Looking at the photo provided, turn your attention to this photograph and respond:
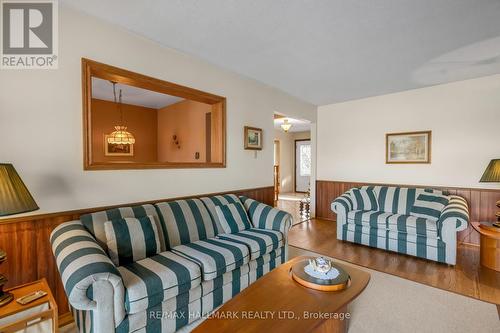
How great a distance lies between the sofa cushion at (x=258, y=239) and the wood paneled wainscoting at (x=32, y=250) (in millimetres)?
1385

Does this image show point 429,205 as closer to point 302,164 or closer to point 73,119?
point 73,119

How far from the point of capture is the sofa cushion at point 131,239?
6.17ft

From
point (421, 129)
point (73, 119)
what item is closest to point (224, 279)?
point (73, 119)

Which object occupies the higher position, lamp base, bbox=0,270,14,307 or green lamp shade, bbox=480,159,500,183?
green lamp shade, bbox=480,159,500,183


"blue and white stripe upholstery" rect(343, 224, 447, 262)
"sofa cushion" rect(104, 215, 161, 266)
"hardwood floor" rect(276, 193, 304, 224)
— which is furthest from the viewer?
"hardwood floor" rect(276, 193, 304, 224)

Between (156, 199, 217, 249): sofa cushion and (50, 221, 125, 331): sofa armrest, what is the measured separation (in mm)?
759

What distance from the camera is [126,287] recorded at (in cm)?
151

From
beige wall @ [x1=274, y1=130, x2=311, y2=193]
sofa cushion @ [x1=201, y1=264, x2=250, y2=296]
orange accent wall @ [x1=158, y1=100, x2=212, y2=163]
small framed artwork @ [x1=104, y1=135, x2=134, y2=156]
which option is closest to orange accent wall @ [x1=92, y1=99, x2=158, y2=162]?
small framed artwork @ [x1=104, y1=135, x2=134, y2=156]

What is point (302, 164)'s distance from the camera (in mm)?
9172

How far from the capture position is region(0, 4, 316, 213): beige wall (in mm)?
1812

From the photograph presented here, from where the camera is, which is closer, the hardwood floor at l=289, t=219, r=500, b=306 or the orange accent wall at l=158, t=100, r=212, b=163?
the hardwood floor at l=289, t=219, r=500, b=306

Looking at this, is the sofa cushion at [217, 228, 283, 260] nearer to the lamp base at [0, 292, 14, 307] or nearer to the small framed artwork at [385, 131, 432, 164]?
the lamp base at [0, 292, 14, 307]

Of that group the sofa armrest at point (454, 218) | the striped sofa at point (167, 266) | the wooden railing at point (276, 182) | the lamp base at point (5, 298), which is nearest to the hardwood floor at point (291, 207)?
the wooden railing at point (276, 182)

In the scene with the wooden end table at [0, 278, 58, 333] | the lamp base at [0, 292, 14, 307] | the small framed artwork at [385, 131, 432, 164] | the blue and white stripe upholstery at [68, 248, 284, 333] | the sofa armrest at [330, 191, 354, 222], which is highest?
the small framed artwork at [385, 131, 432, 164]
